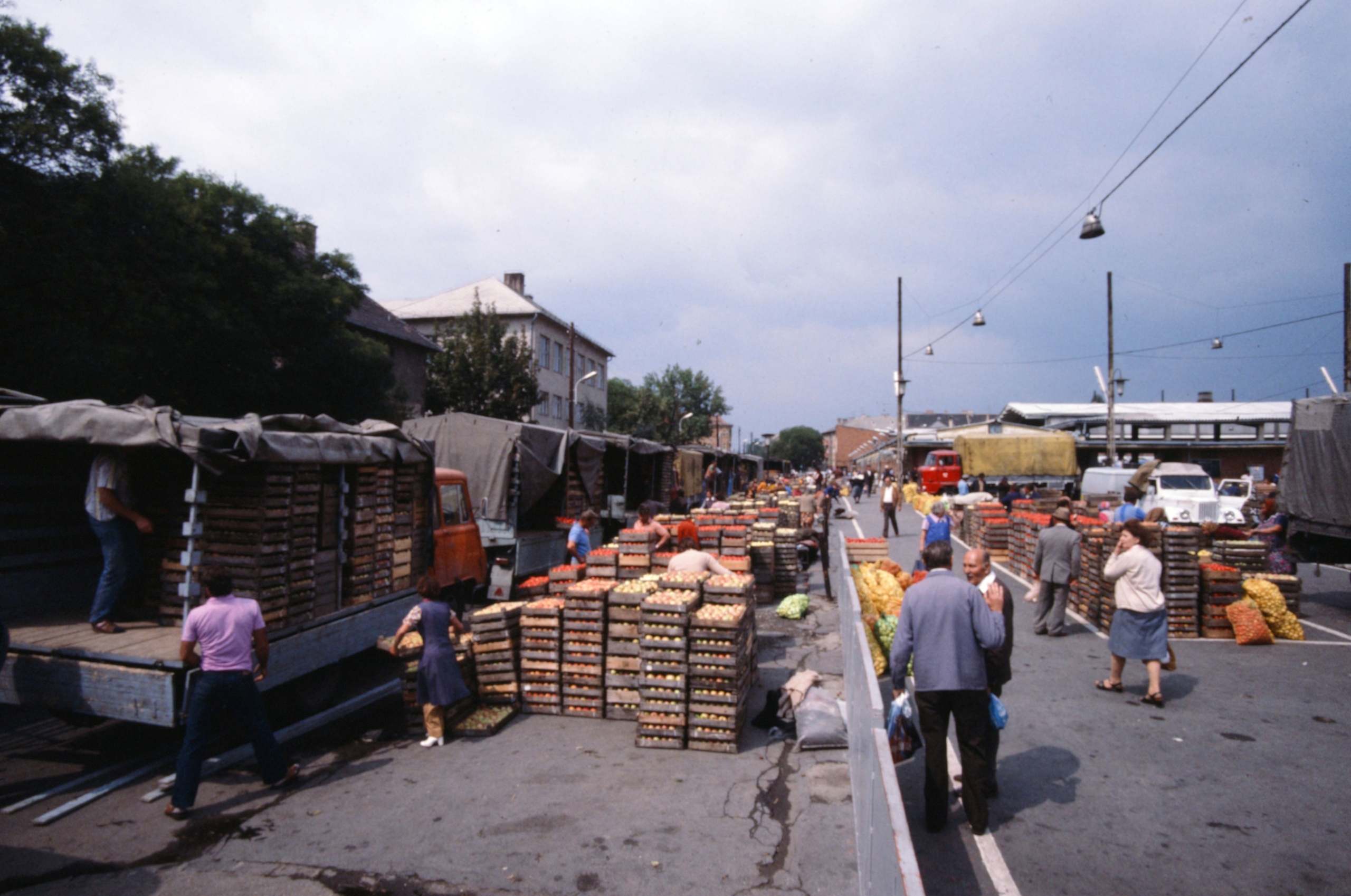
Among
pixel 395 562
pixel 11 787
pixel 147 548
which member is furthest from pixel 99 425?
pixel 395 562

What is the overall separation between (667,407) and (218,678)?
2233 inches

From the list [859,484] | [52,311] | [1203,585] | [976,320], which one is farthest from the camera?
[859,484]

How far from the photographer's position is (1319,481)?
46.5 feet

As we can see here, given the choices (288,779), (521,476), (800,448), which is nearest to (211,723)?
(288,779)

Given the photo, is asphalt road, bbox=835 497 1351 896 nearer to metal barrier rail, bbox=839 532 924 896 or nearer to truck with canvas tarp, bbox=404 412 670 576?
metal barrier rail, bbox=839 532 924 896

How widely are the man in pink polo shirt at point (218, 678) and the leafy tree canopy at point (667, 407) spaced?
47.8 metres

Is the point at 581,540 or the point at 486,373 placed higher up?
the point at 486,373

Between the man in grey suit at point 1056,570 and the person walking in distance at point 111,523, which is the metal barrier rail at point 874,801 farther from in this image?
the person walking in distance at point 111,523

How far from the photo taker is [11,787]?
5754 mm

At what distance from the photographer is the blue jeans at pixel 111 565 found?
6.60m

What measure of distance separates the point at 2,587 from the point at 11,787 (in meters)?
2.32

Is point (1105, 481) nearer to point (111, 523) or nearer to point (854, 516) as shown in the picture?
point (854, 516)

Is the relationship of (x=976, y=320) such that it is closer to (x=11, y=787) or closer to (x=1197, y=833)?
(x=1197, y=833)

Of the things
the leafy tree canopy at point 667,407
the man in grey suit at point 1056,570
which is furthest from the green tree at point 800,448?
the man in grey suit at point 1056,570
